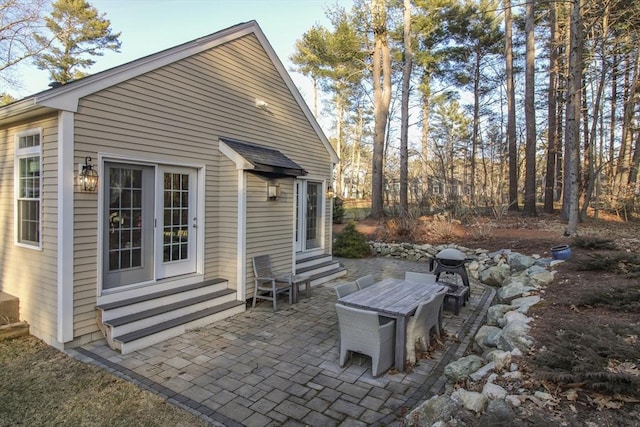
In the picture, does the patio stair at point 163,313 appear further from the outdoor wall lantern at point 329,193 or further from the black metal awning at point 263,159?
the outdoor wall lantern at point 329,193

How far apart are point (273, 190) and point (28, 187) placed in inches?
132

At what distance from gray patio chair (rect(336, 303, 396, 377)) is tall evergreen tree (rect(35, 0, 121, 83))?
18876 millimetres

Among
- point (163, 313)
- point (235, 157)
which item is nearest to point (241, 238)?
point (235, 157)

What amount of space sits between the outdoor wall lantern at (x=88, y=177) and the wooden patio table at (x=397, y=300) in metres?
3.09

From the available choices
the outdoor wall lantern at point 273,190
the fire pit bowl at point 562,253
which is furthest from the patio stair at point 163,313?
the fire pit bowl at point 562,253

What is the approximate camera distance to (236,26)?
20.7 feet

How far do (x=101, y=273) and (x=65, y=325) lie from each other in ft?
2.16

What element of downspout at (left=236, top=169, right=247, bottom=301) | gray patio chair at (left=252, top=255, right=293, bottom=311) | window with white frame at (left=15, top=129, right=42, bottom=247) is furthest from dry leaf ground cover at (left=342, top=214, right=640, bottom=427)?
window with white frame at (left=15, top=129, right=42, bottom=247)

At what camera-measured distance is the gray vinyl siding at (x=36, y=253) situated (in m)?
4.18

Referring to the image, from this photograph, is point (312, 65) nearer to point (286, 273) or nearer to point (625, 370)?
point (286, 273)

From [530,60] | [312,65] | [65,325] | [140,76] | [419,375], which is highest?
[312,65]

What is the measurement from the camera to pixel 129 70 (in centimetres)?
469

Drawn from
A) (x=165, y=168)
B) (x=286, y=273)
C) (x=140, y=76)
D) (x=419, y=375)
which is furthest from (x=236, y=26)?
(x=419, y=375)

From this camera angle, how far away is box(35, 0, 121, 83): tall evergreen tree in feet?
56.0
